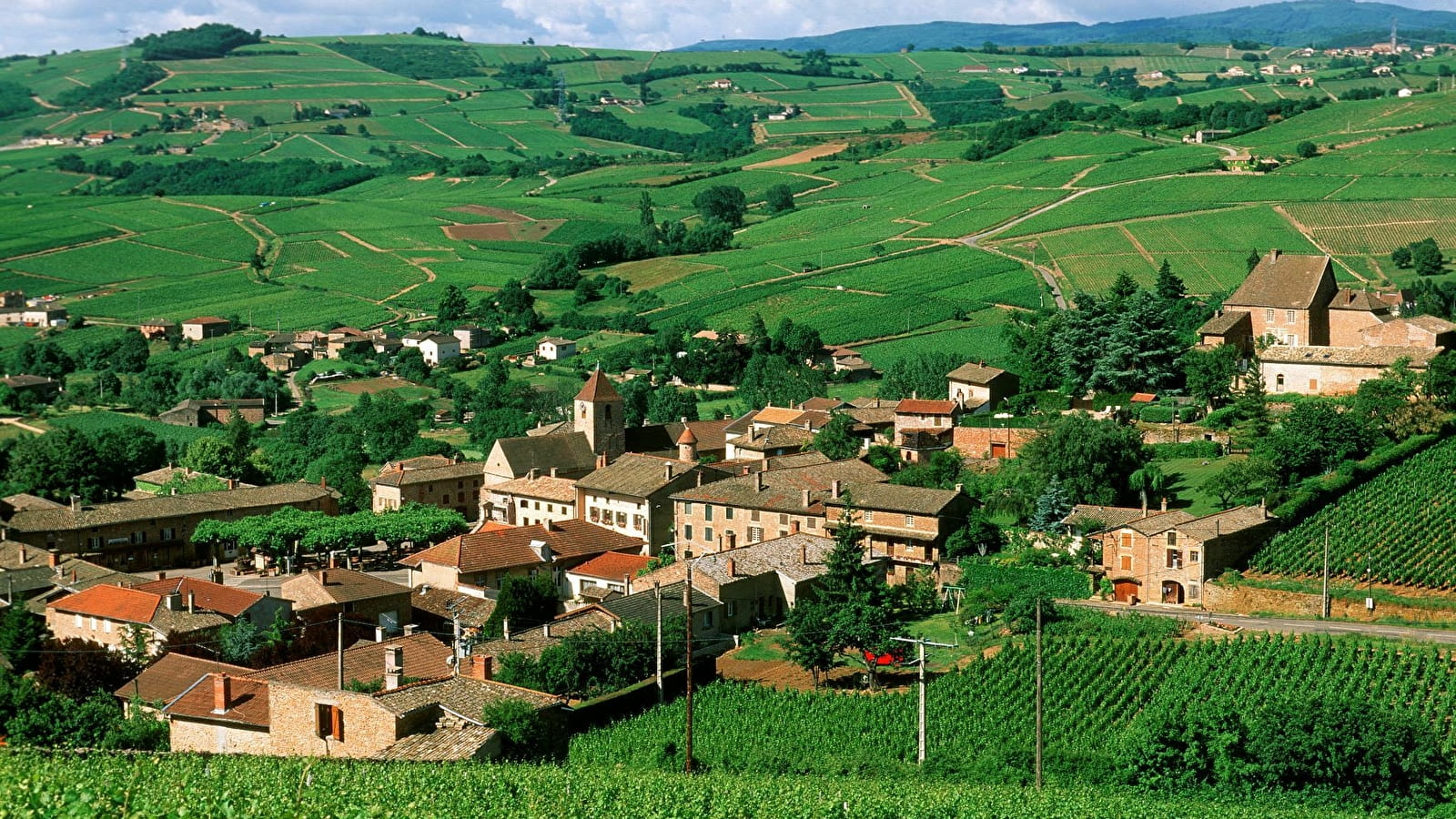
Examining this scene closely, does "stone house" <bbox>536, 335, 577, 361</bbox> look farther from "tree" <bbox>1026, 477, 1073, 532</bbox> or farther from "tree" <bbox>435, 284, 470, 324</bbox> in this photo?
"tree" <bbox>1026, 477, 1073, 532</bbox>

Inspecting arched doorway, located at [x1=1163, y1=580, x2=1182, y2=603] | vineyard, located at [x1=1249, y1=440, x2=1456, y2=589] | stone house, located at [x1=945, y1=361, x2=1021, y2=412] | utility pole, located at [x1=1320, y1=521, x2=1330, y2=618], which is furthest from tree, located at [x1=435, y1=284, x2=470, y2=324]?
utility pole, located at [x1=1320, y1=521, x2=1330, y2=618]

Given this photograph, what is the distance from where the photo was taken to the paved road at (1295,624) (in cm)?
4112

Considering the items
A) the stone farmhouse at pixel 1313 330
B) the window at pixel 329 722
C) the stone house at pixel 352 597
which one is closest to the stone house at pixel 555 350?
the stone farmhouse at pixel 1313 330

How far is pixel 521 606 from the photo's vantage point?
47688 mm

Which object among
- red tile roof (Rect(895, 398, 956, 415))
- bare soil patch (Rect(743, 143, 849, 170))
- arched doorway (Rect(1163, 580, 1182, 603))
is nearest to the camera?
arched doorway (Rect(1163, 580, 1182, 603))

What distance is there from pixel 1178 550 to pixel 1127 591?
6.46 feet

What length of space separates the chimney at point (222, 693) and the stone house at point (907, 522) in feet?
67.9

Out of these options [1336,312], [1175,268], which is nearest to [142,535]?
[1336,312]

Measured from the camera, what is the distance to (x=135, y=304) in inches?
4865

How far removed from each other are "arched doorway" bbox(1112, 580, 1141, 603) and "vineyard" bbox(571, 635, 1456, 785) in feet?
16.3

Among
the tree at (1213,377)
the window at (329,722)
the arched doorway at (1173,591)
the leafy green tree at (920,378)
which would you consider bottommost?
the arched doorway at (1173,591)

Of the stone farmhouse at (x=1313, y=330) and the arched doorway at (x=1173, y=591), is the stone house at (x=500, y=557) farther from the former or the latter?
the stone farmhouse at (x=1313, y=330)

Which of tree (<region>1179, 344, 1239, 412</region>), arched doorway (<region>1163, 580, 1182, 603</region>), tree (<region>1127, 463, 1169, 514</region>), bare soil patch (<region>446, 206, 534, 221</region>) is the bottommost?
arched doorway (<region>1163, 580, 1182, 603</region>)

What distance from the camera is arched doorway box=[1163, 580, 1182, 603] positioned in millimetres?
46156
